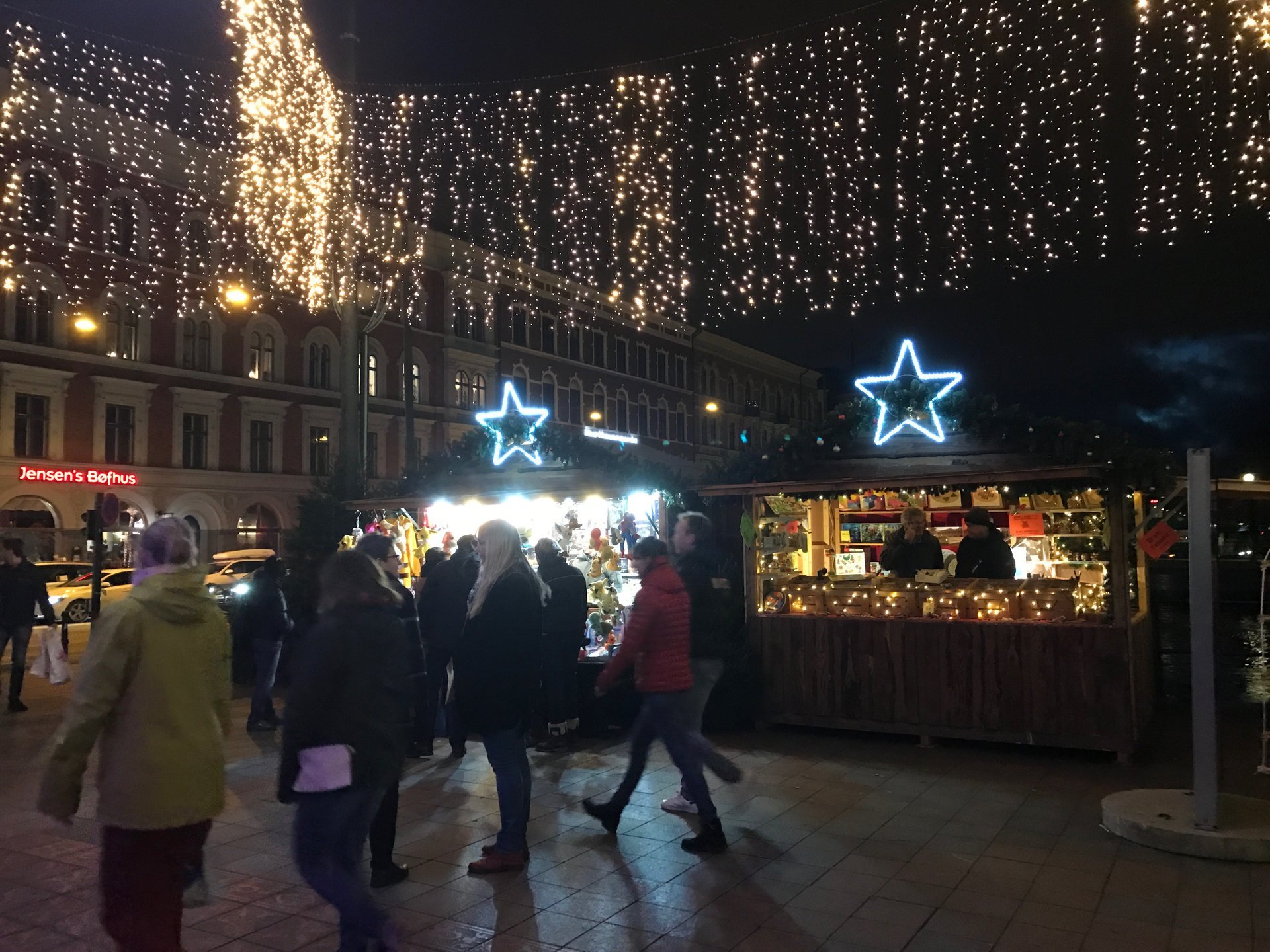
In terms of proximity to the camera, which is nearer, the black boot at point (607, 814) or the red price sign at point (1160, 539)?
the black boot at point (607, 814)

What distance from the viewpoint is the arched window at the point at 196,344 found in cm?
2958

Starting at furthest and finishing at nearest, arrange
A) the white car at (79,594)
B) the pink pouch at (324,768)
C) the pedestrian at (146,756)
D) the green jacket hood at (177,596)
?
the white car at (79,594)
the pink pouch at (324,768)
the green jacket hood at (177,596)
the pedestrian at (146,756)

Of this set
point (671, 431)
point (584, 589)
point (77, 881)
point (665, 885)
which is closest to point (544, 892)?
point (665, 885)

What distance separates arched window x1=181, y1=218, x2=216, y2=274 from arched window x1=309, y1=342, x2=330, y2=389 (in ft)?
17.7

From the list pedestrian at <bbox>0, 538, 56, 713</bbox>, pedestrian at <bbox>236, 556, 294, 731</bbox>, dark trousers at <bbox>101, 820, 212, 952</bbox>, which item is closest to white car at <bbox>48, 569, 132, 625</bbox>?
pedestrian at <bbox>0, 538, 56, 713</bbox>

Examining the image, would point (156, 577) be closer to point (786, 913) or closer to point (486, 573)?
point (486, 573)

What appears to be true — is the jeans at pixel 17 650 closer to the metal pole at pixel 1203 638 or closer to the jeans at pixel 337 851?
the jeans at pixel 337 851

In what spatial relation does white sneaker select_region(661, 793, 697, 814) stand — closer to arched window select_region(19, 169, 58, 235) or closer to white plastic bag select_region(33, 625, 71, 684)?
white plastic bag select_region(33, 625, 71, 684)

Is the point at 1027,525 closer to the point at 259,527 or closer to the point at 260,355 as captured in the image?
the point at 259,527

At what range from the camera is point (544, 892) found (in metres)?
4.68

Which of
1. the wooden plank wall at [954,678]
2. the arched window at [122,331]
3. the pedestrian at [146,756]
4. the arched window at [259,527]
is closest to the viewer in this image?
the pedestrian at [146,756]

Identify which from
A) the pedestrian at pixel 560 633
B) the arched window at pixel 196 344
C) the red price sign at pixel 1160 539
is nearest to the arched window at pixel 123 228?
the arched window at pixel 196 344

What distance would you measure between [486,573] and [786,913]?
6.92ft

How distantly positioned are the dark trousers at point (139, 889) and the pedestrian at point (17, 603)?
7750 millimetres
